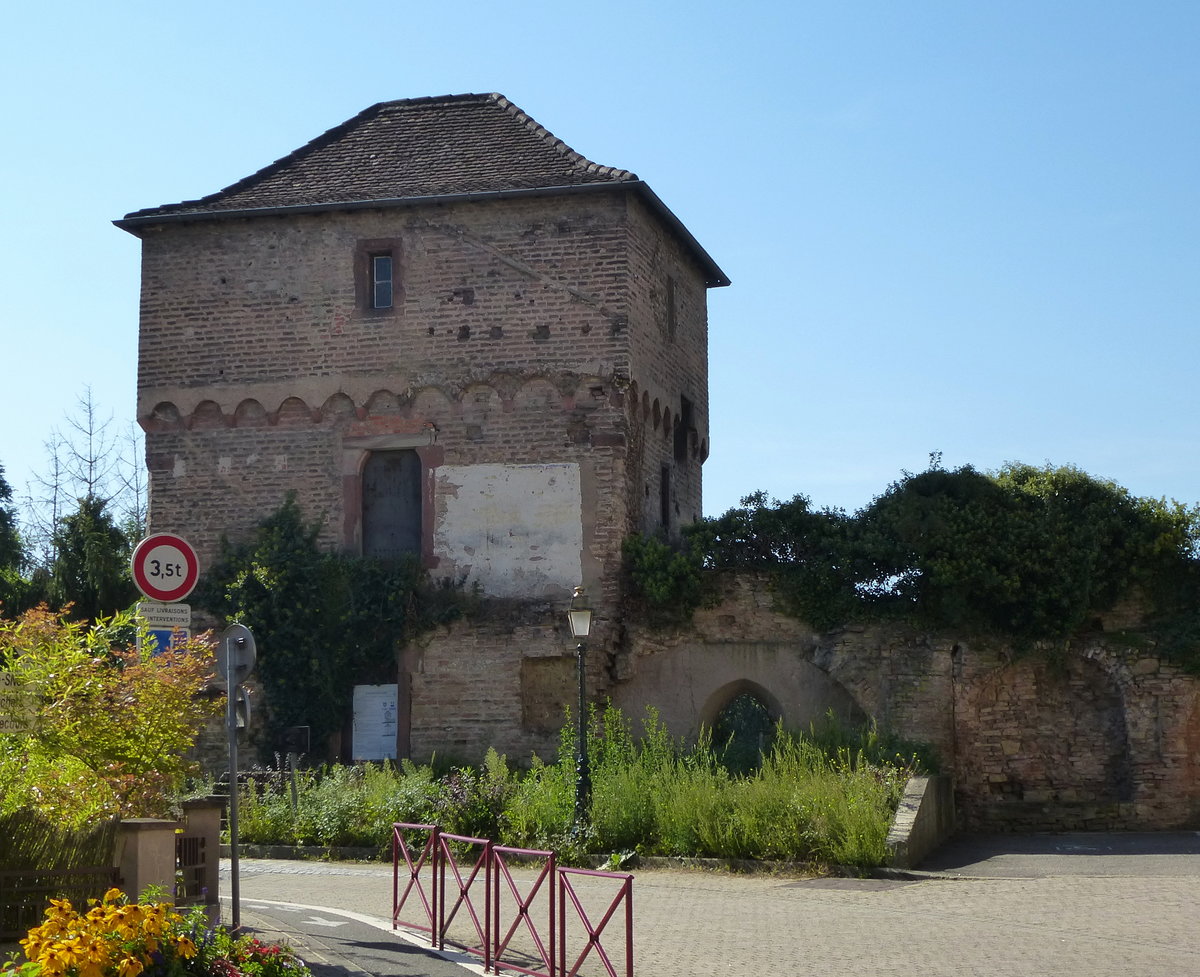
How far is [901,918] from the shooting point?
12984 mm

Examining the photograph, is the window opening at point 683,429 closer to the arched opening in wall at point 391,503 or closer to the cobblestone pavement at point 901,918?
the arched opening in wall at point 391,503

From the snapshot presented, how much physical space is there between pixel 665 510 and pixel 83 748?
16.4 meters

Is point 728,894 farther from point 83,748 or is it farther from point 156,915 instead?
point 156,915

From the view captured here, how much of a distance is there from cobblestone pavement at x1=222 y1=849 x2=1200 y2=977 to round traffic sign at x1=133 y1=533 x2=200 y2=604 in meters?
3.33

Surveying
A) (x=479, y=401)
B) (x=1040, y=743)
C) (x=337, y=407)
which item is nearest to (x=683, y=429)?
(x=479, y=401)

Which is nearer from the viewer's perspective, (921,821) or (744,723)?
(921,821)

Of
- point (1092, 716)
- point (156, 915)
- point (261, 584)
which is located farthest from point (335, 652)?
point (156, 915)

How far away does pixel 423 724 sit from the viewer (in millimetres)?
24094

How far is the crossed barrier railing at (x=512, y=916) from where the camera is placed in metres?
9.94

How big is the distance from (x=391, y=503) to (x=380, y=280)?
3653mm

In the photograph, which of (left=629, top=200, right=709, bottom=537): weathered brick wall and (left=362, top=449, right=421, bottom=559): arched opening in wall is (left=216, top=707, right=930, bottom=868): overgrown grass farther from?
(left=629, top=200, right=709, bottom=537): weathered brick wall

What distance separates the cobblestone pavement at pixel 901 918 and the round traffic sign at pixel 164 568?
3332 millimetres

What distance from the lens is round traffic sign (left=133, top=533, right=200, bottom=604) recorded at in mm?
12633

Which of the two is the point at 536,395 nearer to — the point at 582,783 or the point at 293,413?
the point at 293,413
